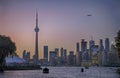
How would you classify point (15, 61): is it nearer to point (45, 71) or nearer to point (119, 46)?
point (45, 71)

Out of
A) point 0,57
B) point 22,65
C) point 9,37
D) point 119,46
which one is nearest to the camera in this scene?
point 119,46

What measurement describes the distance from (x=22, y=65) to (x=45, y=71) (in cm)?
6353

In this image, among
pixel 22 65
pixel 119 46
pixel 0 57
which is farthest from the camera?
pixel 22 65

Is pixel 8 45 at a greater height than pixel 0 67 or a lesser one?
greater

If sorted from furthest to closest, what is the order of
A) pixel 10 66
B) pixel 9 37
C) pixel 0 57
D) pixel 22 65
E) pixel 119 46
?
1. pixel 22 65
2. pixel 10 66
3. pixel 9 37
4. pixel 0 57
5. pixel 119 46

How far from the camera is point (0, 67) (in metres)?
136

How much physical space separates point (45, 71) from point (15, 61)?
56344 mm

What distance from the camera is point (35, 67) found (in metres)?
190

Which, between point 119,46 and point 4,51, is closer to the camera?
point 119,46

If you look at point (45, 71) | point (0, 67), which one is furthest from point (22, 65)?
point (45, 71)

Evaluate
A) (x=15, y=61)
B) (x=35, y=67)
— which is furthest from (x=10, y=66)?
(x=35, y=67)

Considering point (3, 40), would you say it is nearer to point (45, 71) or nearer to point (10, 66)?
point (45, 71)

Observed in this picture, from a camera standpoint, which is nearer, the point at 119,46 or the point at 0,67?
the point at 119,46

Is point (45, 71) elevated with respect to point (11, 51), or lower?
lower
